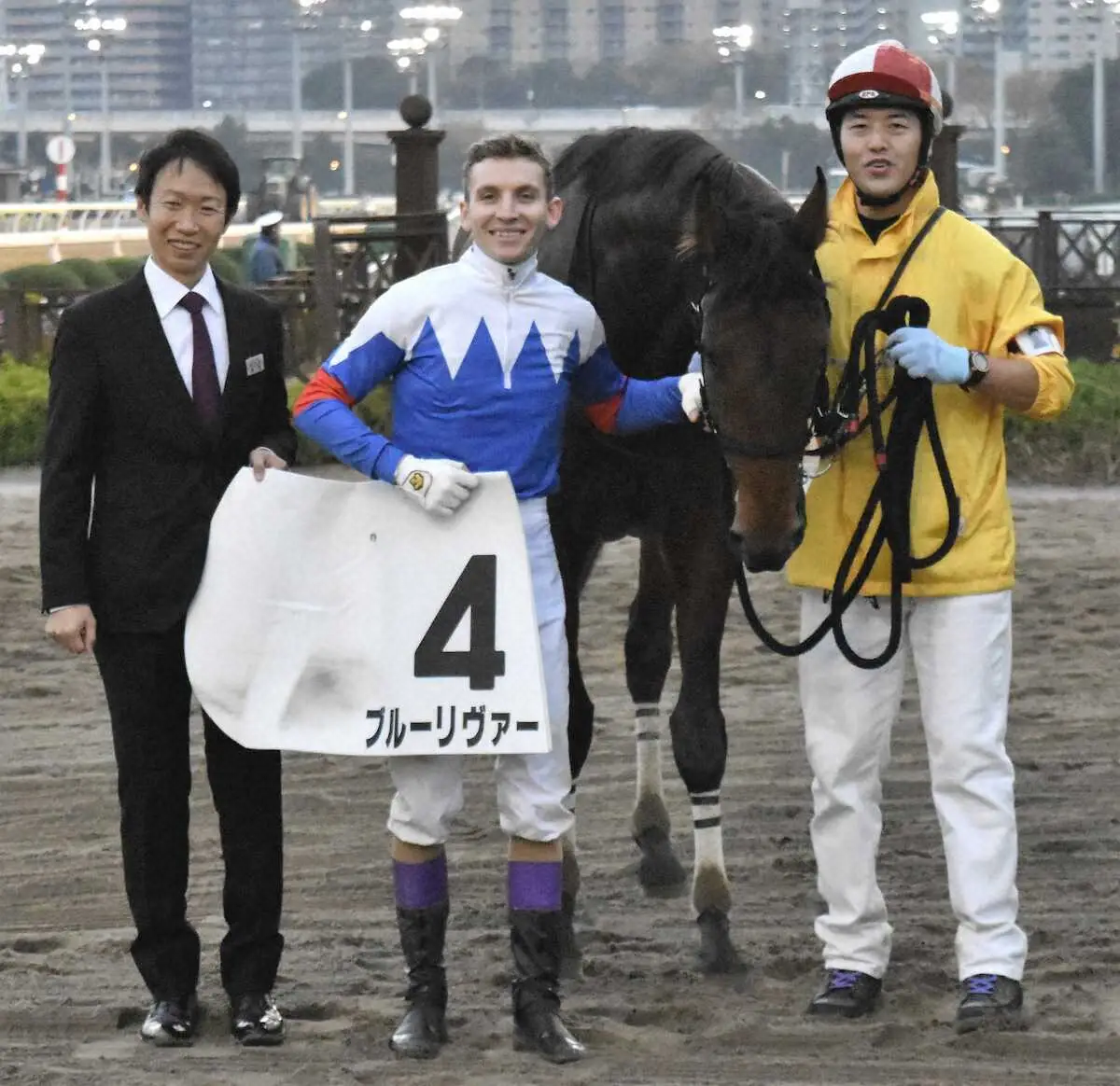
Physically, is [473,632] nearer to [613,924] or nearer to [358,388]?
[358,388]

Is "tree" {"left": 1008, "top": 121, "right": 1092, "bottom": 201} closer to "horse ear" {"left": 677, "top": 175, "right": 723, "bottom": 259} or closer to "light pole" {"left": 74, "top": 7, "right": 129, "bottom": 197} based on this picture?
"light pole" {"left": 74, "top": 7, "right": 129, "bottom": 197}

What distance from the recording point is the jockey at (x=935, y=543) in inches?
142

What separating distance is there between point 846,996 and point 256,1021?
1.05m

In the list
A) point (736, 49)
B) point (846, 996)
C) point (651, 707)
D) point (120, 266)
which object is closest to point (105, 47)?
point (736, 49)

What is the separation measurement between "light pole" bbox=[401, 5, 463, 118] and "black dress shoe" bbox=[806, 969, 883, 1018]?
2036 inches

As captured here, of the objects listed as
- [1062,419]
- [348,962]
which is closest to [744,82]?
[1062,419]

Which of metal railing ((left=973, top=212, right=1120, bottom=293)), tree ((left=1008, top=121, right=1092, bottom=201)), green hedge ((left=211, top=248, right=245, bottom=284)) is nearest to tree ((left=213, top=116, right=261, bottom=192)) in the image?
tree ((left=1008, top=121, right=1092, bottom=201))

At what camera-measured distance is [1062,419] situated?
11227mm

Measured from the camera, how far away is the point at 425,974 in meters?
3.63

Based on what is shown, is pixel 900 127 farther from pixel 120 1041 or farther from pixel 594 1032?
pixel 120 1041

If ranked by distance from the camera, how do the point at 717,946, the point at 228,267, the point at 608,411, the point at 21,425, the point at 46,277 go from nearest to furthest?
the point at 608,411
the point at 717,946
the point at 21,425
the point at 46,277
the point at 228,267

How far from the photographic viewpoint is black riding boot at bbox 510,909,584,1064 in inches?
141

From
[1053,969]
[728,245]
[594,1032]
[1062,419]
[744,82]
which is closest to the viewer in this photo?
[728,245]

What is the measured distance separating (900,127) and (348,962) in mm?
1922
